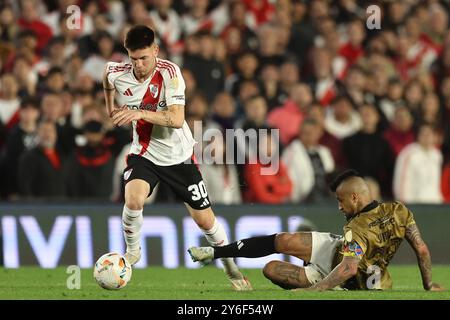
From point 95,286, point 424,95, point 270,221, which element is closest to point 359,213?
point 95,286

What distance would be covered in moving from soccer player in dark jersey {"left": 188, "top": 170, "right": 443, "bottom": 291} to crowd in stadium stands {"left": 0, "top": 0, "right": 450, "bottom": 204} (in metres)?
4.11

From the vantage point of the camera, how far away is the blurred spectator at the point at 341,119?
1678cm

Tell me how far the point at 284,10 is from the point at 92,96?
3.51 meters

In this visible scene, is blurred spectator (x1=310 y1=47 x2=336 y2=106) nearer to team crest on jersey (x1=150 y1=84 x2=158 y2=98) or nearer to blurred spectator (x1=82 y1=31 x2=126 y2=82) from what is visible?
blurred spectator (x1=82 y1=31 x2=126 y2=82)

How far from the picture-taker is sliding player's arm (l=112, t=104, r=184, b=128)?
10.4m

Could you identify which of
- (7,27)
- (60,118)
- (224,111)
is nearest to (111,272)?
(60,118)

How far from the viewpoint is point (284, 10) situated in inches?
725

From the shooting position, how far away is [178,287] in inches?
463

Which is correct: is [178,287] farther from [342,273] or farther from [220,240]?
[342,273]

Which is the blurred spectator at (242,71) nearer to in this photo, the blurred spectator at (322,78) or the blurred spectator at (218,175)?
the blurred spectator at (322,78)

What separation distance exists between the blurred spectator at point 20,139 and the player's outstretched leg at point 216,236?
14.8ft

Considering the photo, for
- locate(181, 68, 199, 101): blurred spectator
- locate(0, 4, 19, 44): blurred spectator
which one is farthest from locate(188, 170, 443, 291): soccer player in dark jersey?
locate(0, 4, 19, 44): blurred spectator

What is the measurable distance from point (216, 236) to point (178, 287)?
2.28ft

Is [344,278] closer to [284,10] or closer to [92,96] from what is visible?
[92,96]
